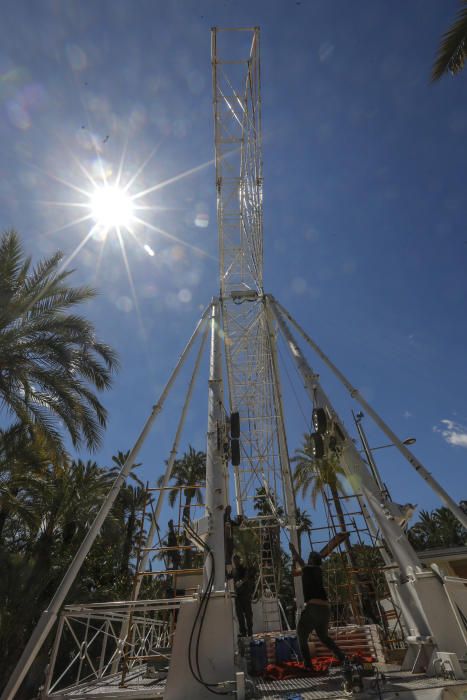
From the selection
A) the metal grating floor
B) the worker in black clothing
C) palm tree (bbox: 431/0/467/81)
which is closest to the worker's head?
the worker in black clothing

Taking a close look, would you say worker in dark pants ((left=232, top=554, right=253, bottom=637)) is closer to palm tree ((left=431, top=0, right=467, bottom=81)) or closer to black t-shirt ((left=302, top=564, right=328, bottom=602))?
black t-shirt ((left=302, top=564, right=328, bottom=602))

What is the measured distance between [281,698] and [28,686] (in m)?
18.0

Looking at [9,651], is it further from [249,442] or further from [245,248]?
[245,248]

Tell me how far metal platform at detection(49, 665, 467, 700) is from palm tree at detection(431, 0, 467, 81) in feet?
35.2

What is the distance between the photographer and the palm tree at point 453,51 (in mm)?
8273

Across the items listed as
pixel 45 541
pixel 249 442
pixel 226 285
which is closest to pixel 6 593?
pixel 45 541

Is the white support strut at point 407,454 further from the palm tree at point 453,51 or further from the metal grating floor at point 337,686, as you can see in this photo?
the palm tree at point 453,51

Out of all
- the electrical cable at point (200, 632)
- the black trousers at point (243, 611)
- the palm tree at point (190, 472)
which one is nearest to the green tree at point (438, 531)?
the palm tree at point (190, 472)

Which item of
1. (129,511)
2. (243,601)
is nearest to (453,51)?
(243,601)

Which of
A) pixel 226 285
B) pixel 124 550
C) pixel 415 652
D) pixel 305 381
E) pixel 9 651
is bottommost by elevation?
pixel 415 652

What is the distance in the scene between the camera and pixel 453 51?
8.46 m

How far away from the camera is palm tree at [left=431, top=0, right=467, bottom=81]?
8273mm

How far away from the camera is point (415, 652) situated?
18.0 ft

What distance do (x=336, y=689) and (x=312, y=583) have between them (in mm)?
1279
